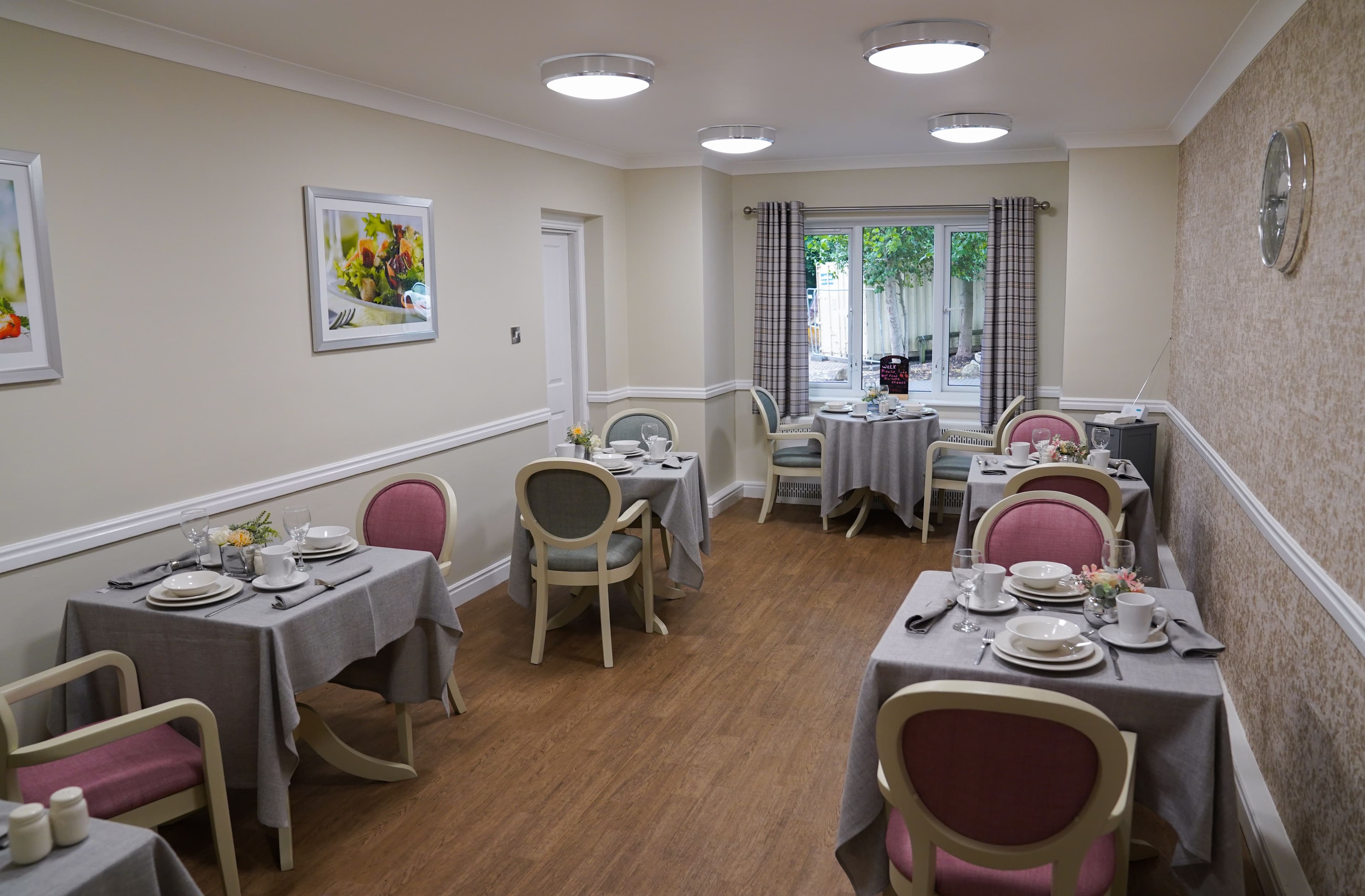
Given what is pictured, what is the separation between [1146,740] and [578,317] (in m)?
5.07

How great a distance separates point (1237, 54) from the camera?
3797 mm

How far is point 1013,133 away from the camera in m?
6.04

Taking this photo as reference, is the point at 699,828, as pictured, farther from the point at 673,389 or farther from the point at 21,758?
the point at 673,389

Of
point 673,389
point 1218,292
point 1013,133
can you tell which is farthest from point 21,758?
point 1013,133

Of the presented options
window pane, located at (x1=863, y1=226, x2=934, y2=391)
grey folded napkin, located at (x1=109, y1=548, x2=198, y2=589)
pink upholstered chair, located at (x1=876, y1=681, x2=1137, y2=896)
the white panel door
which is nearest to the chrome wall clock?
pink upholstered chair, located at (x1=876, y1=681, x2=1137, y2=896)

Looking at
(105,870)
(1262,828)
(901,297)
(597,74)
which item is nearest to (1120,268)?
(901,297)

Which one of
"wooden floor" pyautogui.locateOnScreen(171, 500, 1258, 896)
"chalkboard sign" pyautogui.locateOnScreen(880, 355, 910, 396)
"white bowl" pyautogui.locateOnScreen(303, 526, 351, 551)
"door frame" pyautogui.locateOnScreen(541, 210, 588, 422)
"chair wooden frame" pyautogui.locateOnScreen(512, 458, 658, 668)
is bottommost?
"wooden floor" pyautogui.locateOnScreen(171, 500, 1258, 896)

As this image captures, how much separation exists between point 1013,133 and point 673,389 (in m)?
2.81

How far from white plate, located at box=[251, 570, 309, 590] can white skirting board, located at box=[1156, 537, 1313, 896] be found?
2551mm

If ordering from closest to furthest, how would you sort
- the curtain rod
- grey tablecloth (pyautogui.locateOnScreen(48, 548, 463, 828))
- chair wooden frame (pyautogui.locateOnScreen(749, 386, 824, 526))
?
grey tablecloth (pyautogui.locateOnScreen(48, 548, 463, 828)) → the curtain rod → chair wooden frame (pyautogui.locateOnScreen(749, 386, 824, 526))

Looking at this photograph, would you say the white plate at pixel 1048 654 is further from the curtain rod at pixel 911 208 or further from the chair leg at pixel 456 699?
the curtain rod at pixel 911 208

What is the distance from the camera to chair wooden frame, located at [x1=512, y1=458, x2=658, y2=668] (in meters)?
4.16

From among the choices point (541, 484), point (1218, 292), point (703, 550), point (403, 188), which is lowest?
point (703, 550)

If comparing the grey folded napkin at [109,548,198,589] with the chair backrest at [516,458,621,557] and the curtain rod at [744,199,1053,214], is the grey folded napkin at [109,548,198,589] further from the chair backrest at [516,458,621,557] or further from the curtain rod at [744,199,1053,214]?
the curtain rod at [744,199,1053,214]
